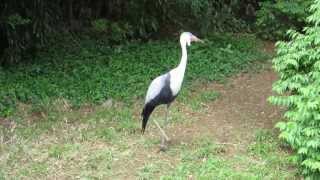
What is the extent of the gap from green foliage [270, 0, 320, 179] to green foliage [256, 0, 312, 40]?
3.97 m

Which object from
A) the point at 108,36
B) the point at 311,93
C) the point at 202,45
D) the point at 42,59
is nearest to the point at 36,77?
the point at 42,59

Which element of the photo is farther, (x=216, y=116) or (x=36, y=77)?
(x=36, y=77)

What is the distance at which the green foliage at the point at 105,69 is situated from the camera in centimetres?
943

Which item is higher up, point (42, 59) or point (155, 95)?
point (155, 95)

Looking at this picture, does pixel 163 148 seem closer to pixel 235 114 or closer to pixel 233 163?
pixel 233 163

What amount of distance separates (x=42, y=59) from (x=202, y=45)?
276 centimetres

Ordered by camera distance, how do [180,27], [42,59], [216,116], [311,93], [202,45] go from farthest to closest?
[180,27] < [202,45] < [42,59] < [216,116] < [311,93]

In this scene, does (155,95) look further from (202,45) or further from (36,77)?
(202,45)

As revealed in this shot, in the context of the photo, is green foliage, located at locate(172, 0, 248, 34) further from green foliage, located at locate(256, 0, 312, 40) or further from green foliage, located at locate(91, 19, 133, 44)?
green foliage, located at locate(91, 19, 133, 44)

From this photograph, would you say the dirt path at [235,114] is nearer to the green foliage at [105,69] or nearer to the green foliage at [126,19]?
the green foliage at [105,69]

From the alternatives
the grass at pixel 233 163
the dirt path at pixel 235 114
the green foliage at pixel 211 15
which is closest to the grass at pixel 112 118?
the grass at pixel 233 163

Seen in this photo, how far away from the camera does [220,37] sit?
12.2 m

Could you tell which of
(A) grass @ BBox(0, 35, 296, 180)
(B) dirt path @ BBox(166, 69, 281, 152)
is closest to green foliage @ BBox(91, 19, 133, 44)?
(A) grass @ BBox(0, 35, 296, 180)

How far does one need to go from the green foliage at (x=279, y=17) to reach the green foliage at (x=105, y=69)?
1.56ft
